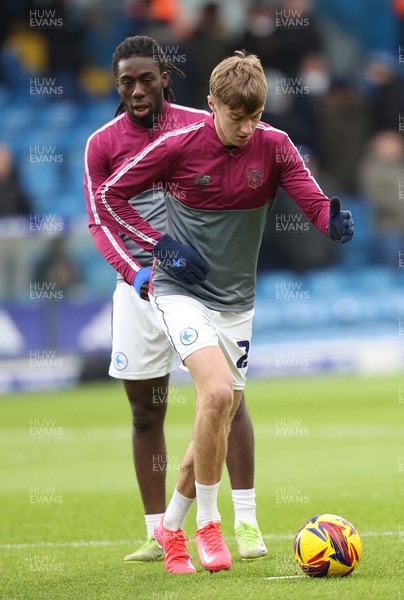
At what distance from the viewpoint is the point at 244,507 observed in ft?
22.5

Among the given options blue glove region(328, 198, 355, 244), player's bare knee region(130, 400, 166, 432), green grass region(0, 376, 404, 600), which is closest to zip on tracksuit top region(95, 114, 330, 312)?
blue glove region(328, 198, 355, 244)

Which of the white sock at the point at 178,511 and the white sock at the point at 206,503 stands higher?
the white sock at the point at 206,503

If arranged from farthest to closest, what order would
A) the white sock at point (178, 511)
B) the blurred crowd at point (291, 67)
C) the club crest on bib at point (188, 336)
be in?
the blurred crowd at point (291, 67), the white sock at point (178, 511), the club crest on bib at point (188, 336)

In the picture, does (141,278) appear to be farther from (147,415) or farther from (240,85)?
(240,85)

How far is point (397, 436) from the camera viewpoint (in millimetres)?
11852

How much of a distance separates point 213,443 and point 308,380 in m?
11.7

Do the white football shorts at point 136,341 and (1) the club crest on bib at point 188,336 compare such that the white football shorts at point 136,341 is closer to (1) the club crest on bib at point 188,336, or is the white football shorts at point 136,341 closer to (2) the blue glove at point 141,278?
(2) the blue glove at point 141,278

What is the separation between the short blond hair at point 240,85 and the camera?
19.2 ft

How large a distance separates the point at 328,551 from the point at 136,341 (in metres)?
1.94

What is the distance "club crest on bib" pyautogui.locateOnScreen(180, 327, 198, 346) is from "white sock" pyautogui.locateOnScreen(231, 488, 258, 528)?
1.27 m

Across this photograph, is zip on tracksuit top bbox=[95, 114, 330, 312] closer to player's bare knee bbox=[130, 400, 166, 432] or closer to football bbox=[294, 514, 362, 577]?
player's bare knee bbox=[130, 400, 166, 432]

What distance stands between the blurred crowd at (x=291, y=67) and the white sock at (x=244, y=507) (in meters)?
11.3

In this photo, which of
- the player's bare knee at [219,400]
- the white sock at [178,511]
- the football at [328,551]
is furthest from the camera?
the white sock at [178,511]

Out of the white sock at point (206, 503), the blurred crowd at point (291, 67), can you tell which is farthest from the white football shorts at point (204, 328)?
the blurred crowd at point (291, 67)
